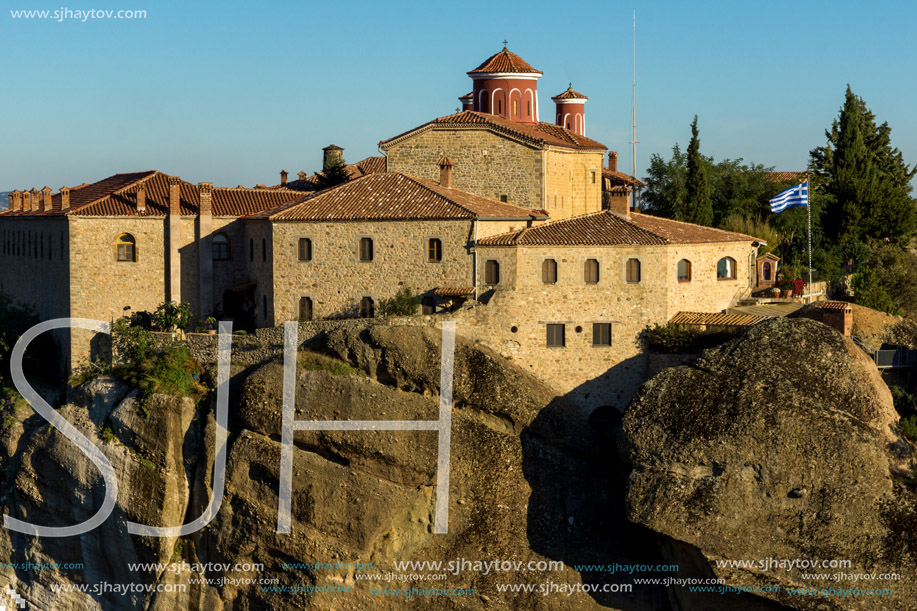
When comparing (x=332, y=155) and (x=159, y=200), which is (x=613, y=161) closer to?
(x=332, y=155)

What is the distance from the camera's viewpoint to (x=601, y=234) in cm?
4253

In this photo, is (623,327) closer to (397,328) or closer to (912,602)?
(397,328)

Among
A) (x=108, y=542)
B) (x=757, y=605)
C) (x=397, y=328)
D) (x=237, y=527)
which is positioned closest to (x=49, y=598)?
(x=108, y=542)

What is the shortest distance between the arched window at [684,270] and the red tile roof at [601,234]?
2.57ft

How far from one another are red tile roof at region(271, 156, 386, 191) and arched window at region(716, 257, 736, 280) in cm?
1876

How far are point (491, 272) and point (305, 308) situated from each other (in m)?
7.32

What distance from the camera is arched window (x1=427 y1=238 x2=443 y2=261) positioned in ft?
142

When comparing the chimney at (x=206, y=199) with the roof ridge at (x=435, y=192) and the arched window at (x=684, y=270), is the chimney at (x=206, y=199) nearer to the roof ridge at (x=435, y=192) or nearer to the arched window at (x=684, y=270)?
the roof ridge at (x=435, y=192)

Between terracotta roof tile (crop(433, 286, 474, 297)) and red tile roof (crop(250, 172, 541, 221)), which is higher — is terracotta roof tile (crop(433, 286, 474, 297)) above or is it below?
below

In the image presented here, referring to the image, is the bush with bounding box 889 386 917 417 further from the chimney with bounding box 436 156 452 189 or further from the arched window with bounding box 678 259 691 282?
the chimney with bounding box 436 156 452 189

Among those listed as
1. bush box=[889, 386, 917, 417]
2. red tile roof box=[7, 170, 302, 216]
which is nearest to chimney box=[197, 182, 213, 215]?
red tile roof box=[7, 170, 302, 216]

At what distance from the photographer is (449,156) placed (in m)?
49.3

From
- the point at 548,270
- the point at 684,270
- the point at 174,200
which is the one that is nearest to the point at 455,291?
the point at 548,270

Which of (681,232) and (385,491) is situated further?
(681,232)
